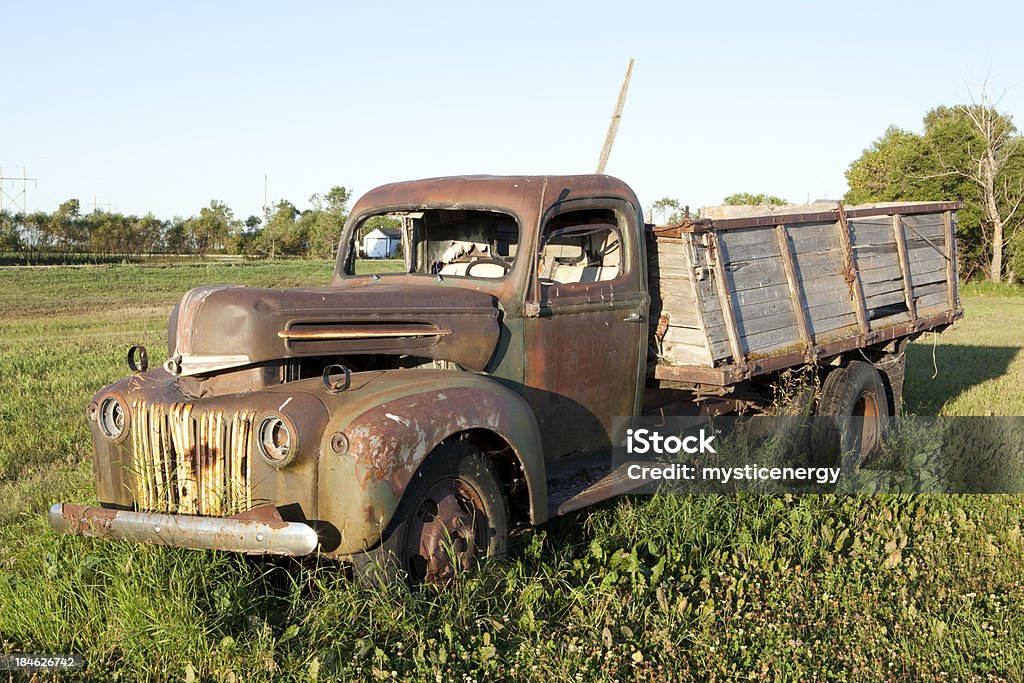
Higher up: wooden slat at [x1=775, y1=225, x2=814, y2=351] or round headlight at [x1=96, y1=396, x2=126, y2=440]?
wooden slat at [x1=775, y1=225, x2=814, y2=351]

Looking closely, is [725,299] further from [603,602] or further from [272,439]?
[272,439]

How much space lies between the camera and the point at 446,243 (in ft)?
18.2

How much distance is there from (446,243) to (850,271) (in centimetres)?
290

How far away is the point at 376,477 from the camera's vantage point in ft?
11.7

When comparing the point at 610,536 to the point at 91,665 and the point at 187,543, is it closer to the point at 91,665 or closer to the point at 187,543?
the point at 187,543

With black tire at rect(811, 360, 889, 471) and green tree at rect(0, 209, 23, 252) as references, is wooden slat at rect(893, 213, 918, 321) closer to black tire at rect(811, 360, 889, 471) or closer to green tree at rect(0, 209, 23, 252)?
black tire at rect(811, 360, 889, 471)

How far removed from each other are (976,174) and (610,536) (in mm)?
33191

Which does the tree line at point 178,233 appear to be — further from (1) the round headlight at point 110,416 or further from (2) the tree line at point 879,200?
(1) the round headlight at point 110,416

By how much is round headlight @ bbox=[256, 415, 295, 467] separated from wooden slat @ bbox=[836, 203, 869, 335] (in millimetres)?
4358

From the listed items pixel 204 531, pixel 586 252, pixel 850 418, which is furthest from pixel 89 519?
pixel 850 418

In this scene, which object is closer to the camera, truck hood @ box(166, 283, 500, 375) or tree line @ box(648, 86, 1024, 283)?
truck hood @ box(166, 283, 500, 375)

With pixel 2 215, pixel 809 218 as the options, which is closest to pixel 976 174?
pixel 809 218

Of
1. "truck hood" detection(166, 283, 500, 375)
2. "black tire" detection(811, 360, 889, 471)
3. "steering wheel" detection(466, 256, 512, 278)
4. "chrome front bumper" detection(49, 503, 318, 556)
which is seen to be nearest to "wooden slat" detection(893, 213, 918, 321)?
"black tire" detection(811, 360, 889, 471)

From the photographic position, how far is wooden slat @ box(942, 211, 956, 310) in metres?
7.77
